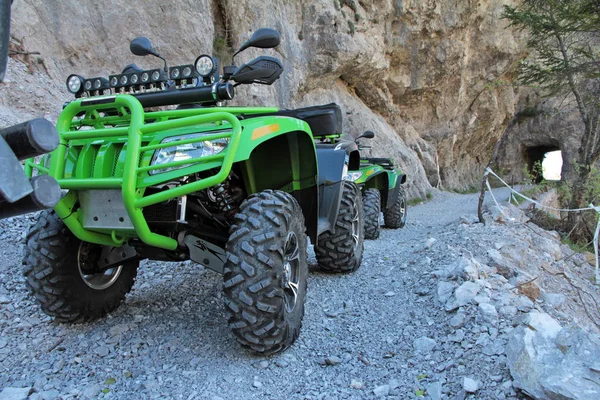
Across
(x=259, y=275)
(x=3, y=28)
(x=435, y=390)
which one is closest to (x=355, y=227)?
(x=259, y=275)

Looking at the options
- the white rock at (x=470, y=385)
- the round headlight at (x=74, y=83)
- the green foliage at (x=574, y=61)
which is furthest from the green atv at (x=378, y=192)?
the white rock at (x=470, y=385)

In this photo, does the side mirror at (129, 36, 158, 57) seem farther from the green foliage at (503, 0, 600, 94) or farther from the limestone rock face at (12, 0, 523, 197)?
the green foliage at (503, 0, 600, 94)

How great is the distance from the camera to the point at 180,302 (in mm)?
3514

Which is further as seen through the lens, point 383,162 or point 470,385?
point 383,162

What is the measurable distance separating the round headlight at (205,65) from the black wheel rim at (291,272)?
3.62ft

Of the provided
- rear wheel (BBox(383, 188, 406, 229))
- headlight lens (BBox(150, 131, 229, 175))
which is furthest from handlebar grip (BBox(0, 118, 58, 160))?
rear wheel (BBox(383, 188, 406, 229))

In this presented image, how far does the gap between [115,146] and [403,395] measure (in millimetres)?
1894

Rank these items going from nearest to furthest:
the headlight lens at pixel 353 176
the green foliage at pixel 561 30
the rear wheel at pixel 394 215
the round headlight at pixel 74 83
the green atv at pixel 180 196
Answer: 1. the green atv at pixel 180 196
2. the round headlight at pixel 74 83
3. the headlight lens at pixel 353 176
4. the rear wheel at pixel 394 215
5. the green foliage at pixel 561 30

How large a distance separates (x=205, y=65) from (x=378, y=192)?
4.78 m

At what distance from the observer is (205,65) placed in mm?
2865

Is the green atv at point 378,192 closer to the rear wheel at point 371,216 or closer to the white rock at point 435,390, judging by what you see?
the rear wheel at point 371,216

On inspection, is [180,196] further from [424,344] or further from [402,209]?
[402,209]

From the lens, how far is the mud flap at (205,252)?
2.66 metres

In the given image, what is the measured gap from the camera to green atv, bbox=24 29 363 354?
229 cm
